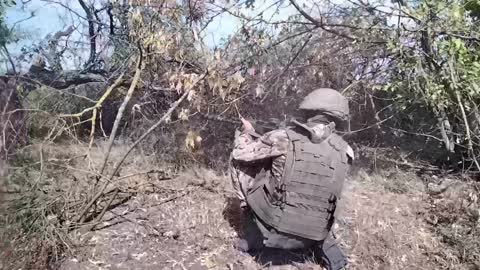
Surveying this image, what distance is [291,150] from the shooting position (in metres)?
3.06

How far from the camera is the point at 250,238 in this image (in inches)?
137

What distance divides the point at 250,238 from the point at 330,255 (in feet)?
1.79

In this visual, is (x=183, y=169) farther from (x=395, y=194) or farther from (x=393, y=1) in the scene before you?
(x=393, y=1)

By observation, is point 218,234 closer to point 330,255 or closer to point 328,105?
point 330,255

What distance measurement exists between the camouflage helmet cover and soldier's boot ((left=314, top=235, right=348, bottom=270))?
77 cm

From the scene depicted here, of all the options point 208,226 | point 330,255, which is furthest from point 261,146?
point 208,226

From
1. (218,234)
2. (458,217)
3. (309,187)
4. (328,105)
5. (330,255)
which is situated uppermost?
(328,105)

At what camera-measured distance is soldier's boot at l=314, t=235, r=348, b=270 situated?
3.23 metres

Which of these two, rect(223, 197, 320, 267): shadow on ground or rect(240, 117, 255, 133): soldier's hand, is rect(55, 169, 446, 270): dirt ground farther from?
rect(240, 117, 255, 133): soldier's hand

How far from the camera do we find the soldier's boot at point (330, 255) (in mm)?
3229

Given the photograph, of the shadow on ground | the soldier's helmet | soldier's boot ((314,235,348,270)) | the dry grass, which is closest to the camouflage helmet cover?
the soldier's helmet

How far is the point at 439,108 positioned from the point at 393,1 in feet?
3.34

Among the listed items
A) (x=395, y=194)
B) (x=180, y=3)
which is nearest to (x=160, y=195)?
(x=180, y=3)

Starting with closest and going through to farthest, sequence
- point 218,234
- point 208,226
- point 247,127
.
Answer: point 247,127, point 218,234, point 208,226
